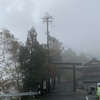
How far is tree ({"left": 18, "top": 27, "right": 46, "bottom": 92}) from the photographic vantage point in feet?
124

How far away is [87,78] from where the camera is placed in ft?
228

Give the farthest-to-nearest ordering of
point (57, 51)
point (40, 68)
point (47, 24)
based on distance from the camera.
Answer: point (57, 51) < point (47, 24) < point (40, 68)

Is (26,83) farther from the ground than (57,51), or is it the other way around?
(57,51)

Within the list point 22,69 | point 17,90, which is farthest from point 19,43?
point 17,90

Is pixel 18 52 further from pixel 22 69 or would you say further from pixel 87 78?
pixel 87 78

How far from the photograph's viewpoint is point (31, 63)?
128ft

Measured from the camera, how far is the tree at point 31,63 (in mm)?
37906

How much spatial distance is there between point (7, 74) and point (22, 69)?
6.72 ft

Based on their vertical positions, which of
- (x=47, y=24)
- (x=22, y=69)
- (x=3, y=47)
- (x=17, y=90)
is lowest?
(x=17, y=90)

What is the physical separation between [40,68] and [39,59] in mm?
1368

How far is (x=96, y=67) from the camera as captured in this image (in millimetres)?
70375

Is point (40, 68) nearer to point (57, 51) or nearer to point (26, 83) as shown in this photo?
point (26, 83)

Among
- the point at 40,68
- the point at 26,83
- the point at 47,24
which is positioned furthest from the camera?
the point at 47,24

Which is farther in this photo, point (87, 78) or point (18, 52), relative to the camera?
point (87, 78)
